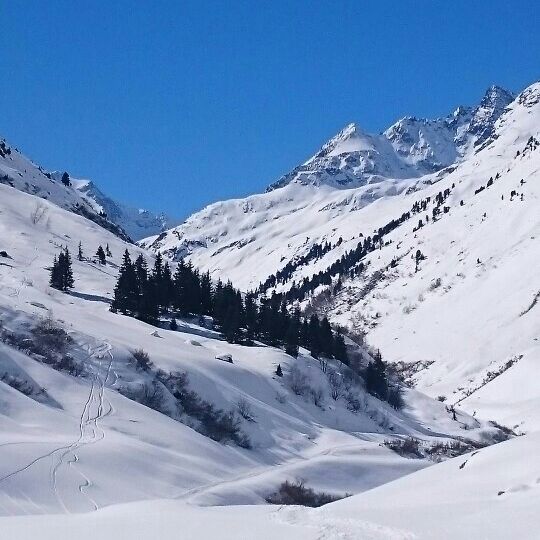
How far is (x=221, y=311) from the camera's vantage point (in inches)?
3684

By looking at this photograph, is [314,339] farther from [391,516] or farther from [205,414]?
[391,516]

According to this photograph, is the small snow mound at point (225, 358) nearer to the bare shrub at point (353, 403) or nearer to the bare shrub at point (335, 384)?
the bare shrub at point (335, 384)

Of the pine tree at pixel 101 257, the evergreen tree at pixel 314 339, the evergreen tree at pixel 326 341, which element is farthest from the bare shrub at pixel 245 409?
the pine tree at pixel 101 257

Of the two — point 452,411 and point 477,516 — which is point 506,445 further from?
point 452,411

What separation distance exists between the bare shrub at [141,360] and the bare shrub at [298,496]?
19055 millimetres

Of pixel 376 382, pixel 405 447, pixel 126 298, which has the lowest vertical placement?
pixel 405 447

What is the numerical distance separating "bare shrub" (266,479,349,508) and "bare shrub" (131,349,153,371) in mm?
19055

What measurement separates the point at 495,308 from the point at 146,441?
10699 centimetres

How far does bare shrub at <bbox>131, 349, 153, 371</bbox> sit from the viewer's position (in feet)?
189

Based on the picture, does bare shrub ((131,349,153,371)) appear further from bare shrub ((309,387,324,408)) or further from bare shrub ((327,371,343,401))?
bare shrub ((327,371,343,401))

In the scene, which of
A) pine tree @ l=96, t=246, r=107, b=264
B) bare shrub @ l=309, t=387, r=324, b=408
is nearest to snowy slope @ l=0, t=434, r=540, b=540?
bare shrub @ l=309, t=387, r=324, b=408

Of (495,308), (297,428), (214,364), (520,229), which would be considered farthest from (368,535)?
(520,229)

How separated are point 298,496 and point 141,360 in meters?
22.2

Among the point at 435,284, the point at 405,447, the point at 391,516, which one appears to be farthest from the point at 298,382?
the point at 435,284
